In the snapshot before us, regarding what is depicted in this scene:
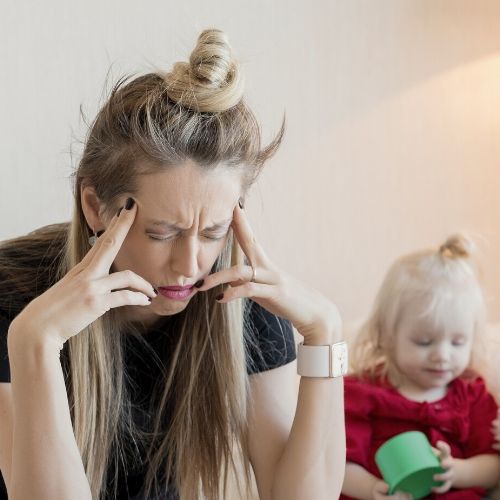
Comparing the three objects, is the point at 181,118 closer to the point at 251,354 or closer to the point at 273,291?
the point at 273,291

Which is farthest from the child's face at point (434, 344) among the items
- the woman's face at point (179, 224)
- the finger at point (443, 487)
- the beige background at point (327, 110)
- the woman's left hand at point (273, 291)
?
the woman's face at point (179, 224)

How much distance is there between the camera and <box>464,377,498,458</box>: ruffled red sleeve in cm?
193

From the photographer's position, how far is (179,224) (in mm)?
1255

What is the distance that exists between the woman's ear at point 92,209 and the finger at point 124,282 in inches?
4.0

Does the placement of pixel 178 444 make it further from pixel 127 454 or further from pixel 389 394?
pixel 389 394

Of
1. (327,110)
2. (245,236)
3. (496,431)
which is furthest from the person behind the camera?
(327,110)

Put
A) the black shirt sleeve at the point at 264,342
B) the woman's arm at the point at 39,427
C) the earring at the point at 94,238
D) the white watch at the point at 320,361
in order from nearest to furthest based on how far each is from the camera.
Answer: the woman's arm at the point at 39,427 → the earring at the point at 94,238 → the white watch at the point at 320,361 → the black shirt sleeve at the point at 264,342

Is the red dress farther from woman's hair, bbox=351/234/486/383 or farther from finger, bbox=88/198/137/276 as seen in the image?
finger, bbox=88/198/137/276

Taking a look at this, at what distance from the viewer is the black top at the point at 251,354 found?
151 cm

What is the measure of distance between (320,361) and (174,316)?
26 centimetres

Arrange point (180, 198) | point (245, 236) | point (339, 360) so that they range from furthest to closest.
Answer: point (339, 360)
point (245, 236)
point (180, 198)

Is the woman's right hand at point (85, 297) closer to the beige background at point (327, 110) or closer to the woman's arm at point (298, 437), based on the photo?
the woman's arm at point (298, 437)

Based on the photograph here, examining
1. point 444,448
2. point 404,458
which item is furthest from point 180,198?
point 444,448

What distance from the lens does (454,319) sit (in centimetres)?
192
